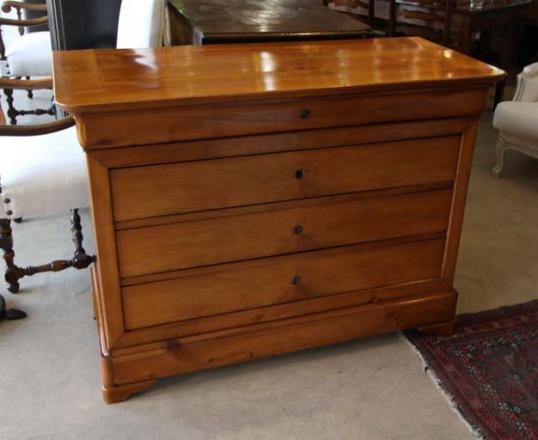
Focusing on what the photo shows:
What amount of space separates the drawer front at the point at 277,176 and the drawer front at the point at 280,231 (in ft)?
0.14

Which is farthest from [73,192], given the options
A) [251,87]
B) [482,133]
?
[482,133]

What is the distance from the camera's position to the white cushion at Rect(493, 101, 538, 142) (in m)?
2.84

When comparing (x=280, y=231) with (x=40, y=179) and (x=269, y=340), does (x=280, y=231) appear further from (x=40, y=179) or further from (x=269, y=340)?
(x=40, y=179)

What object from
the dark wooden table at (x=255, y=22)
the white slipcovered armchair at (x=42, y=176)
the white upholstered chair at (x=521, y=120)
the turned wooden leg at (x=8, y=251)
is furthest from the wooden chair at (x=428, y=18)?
the turned wooden leg at (x=8, y=251)

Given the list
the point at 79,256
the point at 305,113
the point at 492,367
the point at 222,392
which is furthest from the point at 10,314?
the point at 492,367

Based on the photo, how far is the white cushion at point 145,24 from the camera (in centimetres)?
206

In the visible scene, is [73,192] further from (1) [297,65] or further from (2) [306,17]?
(2) [306,17]

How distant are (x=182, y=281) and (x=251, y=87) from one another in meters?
0.53

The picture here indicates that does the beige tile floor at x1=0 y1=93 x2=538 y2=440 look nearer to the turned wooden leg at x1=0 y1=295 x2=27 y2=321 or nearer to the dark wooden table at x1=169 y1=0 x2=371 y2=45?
the turned wooden leg at x1=0 y1=295 x2=27 y2=321

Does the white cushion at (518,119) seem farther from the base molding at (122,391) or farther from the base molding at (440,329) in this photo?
the base molding at (122,391)

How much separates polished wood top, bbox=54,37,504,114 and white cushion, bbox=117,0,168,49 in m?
0.31

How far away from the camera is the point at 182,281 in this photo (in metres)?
1.59

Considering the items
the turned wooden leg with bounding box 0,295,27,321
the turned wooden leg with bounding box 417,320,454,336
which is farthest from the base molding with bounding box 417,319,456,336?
the turned wooden leg with bounding box 0,295,27,321

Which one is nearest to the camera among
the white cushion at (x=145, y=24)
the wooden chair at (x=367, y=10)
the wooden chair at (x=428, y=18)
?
the white cushion at (x=145, y=24)
